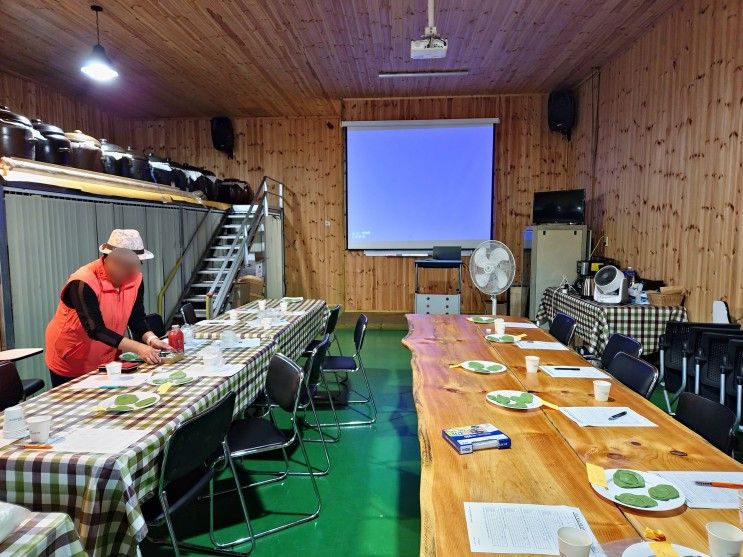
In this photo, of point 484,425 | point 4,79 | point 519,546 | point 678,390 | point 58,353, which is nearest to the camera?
point 519,546

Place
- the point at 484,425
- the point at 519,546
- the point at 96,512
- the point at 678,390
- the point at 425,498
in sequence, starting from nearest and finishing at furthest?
the point at 519,546, the point at 425,498, the point at 96,512, the point at 484,425, the point at 678,390

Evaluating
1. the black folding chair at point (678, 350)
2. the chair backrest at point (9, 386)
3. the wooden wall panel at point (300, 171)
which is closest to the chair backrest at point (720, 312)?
the black folding chair at point (678, 350)

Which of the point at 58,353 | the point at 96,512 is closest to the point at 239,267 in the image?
the point at 58,353

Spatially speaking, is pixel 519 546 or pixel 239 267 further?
pixel 239 267

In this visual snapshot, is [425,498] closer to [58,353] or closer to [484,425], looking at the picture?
[484,425]

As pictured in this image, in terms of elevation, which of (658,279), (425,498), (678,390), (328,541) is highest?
(658,279)

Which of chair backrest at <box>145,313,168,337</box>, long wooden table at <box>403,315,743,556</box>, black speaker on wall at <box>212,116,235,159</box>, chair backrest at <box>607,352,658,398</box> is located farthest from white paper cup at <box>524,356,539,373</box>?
black speaker on wall at <box>212,116,235,159</box>

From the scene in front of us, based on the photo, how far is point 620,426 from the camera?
5.84 ft

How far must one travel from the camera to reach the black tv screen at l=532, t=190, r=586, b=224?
602 cm

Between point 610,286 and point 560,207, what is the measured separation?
216 centimetres

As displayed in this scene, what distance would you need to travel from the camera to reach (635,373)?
7.97ft

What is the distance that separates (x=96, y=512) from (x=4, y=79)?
7110mm

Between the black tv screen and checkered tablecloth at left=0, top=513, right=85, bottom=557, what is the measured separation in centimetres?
619

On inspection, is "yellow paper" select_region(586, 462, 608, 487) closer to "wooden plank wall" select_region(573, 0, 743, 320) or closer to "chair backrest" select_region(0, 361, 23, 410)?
"chair backrest" select_region(0, 361, 23, 410)
